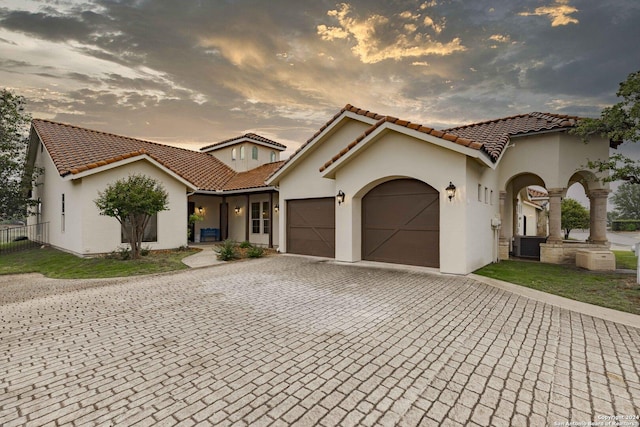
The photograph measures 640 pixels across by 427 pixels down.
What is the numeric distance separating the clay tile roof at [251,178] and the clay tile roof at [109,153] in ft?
2.13

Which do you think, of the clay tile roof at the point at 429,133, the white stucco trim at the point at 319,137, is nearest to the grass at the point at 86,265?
the white stucco trim at the point at 319,137

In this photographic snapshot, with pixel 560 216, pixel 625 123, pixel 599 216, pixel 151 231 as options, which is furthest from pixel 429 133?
pixel 151 231

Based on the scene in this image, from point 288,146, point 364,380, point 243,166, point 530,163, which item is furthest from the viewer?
point 288,146

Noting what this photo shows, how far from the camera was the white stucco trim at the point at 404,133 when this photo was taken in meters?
7.62

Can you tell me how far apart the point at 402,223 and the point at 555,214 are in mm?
7013

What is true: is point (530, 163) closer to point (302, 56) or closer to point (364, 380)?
point (302, 56)

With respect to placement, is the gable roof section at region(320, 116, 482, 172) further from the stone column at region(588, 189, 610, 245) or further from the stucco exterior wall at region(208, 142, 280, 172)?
the stucco exterior wall at region(208, 142, 280, 172)

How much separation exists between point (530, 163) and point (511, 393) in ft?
38.0

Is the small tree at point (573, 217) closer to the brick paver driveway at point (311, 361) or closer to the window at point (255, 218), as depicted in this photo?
the brick paver driveway at point (311, 361)

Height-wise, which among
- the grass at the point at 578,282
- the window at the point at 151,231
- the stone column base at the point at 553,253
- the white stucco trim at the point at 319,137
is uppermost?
A: the white stucco trim at the point at 319,137

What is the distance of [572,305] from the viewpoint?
18.0 ft

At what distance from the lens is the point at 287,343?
3764 millimetres

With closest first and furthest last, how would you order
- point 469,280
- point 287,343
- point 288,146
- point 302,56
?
1. point 287,343
2. point 469,280
3. point 302,56
4. point 288,146

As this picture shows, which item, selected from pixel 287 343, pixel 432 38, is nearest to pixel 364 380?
pixel 287 343
